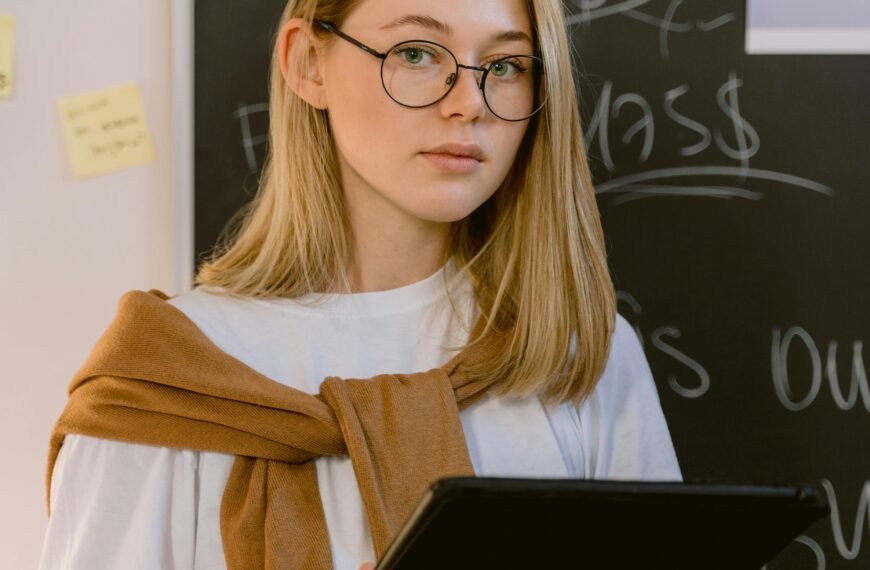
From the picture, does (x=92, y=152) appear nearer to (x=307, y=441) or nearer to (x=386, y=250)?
(x=386, y=250)

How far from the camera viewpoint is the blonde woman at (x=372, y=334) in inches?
49.9

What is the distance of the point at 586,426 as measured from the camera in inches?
55.8

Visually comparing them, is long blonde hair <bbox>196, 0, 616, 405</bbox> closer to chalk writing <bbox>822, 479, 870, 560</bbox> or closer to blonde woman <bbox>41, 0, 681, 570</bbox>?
blonde woman <bbox>41, 0, 681, 570</bbox>

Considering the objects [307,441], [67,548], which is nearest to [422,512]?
[307,441]

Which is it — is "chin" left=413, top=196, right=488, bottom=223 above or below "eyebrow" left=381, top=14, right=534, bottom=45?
below

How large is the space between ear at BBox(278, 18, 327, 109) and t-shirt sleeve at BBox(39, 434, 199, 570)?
49cm

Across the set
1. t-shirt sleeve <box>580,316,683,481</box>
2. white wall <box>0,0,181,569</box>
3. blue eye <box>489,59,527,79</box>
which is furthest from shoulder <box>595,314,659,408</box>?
white wall <box>0,0,181,569</box>

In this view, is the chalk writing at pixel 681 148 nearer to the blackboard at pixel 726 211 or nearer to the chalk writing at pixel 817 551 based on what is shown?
the blackboard at pixel 726 211

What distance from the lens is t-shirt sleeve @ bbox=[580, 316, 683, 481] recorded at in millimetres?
1406

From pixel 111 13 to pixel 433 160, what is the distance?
2.61 ft

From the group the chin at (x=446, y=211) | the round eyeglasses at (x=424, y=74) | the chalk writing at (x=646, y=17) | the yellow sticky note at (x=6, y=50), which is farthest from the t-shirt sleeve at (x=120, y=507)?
the chalk writing at (x=646, y=17)

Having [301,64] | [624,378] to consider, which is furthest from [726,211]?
[301,64]

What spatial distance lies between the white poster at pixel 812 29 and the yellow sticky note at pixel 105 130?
1043 millimetres

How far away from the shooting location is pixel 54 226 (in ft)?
5.88
